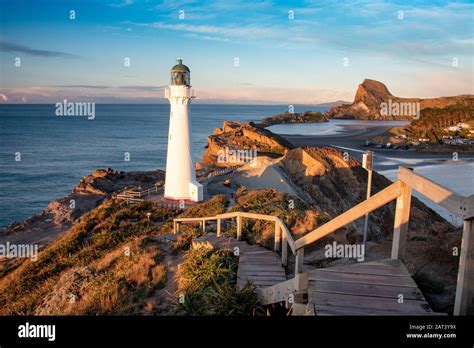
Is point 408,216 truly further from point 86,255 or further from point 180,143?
point 180,143

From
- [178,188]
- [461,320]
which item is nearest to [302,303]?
[461,320]

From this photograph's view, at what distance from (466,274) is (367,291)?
128 cm

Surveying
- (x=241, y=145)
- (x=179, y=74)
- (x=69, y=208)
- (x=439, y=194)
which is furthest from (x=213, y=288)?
(x=241, y=145)

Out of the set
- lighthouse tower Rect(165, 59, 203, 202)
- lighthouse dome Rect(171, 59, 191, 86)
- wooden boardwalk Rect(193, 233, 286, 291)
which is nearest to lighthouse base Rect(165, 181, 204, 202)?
lighthouse tower Rect(165, 59, 203, 202)

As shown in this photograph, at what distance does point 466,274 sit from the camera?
14.1 ft

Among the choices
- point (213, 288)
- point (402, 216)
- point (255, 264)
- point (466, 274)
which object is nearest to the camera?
point (466, 274)

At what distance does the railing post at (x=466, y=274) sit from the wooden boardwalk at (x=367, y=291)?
42 centimetres

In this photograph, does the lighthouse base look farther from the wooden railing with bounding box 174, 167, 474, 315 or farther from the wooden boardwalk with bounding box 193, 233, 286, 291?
the wooden railing with bounding box 174, 167, 474, 315

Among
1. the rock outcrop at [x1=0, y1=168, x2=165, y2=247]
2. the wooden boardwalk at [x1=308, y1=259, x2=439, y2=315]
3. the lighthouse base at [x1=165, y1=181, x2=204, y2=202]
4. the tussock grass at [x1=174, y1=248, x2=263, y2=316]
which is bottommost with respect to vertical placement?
the rock outcrop at [x1=0, y1=168, x2=165, y2=247]

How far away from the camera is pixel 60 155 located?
75812mm

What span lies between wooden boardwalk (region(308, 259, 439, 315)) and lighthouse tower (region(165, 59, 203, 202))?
70.4 ft

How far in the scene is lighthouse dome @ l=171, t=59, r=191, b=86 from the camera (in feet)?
86.5

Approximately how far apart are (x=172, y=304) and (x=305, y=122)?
519ft

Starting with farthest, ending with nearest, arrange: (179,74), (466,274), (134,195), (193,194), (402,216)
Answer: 1. (134,195)
2. (193,194)
3. (179,74)
4. (402,216)
5. (466,274)
